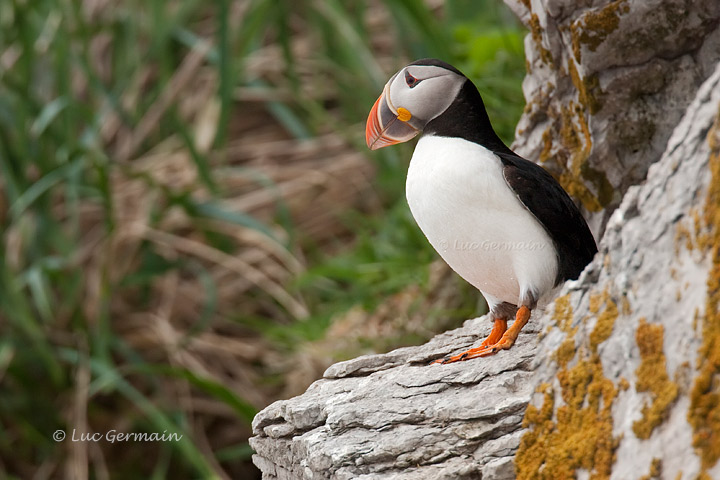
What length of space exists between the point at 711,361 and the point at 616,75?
1048 millimetres

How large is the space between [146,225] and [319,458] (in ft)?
11.3

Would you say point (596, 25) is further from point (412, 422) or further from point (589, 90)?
point (412, 422)

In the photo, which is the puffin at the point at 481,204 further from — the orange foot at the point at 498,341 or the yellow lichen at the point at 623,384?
the yellow lichen at the point at 623,384

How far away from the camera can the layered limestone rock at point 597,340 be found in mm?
1482

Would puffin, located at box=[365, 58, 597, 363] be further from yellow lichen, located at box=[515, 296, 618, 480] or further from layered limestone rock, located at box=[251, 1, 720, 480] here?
yellow lichen, located at box=[515, 296, 618, 480]

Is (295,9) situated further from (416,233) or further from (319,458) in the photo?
(319,458)

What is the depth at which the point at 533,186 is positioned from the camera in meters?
2.11

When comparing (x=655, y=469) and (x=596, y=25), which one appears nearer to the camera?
(x=655, y=469)

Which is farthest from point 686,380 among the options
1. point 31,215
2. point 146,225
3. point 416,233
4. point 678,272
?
point 31,215

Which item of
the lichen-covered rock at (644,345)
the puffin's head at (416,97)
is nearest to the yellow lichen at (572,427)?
the lichen-covered rock at (644,345)

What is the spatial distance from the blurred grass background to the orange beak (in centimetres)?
166

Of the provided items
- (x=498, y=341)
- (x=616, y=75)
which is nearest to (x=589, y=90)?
(x=616, y=75)

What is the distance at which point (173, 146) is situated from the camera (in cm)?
576

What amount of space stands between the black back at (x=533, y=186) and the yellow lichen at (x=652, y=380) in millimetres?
601
